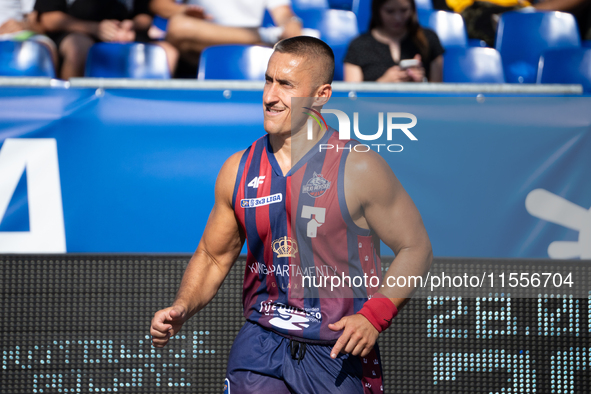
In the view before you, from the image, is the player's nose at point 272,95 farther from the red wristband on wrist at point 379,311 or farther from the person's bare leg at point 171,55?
the person's bare leg at point 171,55

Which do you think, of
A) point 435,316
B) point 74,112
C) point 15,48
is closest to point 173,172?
point 74,112

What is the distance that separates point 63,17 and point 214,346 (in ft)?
9.61

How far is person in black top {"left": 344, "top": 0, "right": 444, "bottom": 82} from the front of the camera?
3.65 metres

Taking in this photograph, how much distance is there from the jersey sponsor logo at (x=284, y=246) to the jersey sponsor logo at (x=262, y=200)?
0.13m

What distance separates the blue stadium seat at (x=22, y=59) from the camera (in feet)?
11.9

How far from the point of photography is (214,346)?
264 cm

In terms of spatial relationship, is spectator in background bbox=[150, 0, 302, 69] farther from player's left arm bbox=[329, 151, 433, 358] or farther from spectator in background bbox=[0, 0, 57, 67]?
player's left arm bbox=[329, 151, 433, 358]

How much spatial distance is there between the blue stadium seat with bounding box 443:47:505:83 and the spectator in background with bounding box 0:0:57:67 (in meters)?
2.88

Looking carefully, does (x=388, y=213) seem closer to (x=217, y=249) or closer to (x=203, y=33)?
(x=217, y=249)

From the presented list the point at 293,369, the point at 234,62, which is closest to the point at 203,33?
the point at 234,62

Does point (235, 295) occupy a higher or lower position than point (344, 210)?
lower

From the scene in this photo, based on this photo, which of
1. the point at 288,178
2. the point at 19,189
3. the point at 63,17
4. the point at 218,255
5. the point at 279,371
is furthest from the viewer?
the point at 63,17

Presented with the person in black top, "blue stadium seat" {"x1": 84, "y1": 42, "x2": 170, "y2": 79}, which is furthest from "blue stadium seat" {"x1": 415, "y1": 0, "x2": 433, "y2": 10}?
"blue stadium seat" {"x1": 84, "y1": 42, "x2": 170, "y2": 79}

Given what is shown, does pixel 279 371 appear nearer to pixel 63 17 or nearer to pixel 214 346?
pixel 214 346
